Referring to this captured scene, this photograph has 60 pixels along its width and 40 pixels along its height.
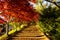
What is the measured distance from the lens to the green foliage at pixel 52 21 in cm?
819

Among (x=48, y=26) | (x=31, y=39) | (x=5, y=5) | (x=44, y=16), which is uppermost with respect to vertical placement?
(x=5, y=5)

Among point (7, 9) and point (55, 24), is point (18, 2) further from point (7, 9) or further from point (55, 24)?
point (55, 24)

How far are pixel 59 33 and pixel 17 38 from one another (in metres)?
3.07

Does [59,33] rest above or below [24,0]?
below

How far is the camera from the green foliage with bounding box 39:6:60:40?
26.9 ft

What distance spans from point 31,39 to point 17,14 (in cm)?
183

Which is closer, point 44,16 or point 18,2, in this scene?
point 18,2

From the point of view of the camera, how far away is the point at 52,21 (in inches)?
348

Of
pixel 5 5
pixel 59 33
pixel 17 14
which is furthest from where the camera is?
pixel 17 14

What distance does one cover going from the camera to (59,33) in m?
7.57

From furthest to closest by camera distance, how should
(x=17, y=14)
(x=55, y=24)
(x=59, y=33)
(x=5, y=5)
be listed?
1. (x=17, y=14)
2. (x=5, y=5)
3. (x=55, y=24)
4. (x=59, y=33)

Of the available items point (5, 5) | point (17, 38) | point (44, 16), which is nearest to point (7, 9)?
point (5, 5)

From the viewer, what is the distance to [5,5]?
9109mm

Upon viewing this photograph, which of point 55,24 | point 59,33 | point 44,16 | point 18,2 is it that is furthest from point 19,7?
point 59,33
